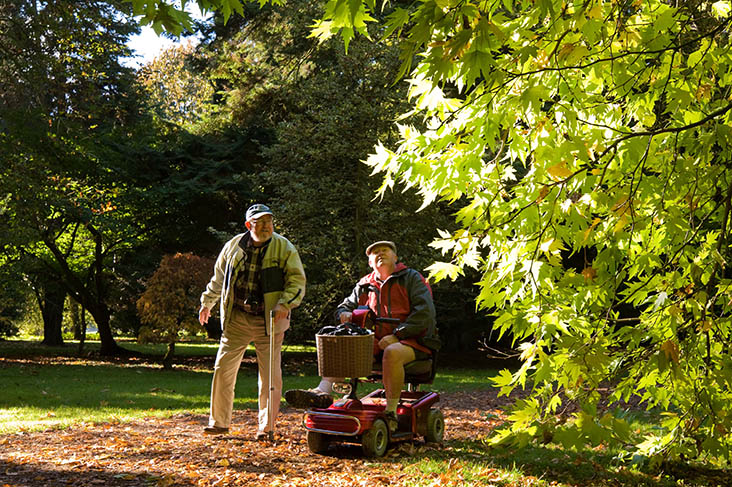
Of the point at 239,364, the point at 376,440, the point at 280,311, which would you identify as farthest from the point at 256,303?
the point at 376,440

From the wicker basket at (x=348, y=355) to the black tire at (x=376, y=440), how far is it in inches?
18.8

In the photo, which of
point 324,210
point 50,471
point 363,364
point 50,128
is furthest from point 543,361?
point 50,128

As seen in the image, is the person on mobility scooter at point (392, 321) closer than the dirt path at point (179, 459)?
No

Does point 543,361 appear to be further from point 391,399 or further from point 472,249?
point 391,399

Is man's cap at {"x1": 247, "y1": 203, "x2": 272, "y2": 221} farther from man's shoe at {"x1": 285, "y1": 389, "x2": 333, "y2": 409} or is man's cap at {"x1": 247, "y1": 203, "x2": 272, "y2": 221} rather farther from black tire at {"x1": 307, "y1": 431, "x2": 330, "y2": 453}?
black tire at {"x1": 307, "y1": 431, "x2": 330, "y2": 453}

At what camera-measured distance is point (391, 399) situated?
19.9 ft

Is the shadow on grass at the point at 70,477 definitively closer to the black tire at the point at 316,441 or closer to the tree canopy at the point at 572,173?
the black tire at the point at 316,441

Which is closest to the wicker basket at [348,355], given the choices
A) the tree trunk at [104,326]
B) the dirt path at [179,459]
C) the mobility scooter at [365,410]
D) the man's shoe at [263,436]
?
the mobility scooter at [365,410]

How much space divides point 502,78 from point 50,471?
422 cm

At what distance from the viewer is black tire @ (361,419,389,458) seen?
571cm

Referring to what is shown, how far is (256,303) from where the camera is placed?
6.44 metres

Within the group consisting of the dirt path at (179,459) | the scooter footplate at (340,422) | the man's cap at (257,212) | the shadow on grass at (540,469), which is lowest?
the shadow on grass at (540,469)

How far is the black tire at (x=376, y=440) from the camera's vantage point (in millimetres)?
5711

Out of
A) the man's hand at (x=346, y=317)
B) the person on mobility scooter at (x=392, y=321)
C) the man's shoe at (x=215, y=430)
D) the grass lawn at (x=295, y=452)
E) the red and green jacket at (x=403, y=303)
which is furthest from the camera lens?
the man's shoe at (x=215, y=430)
